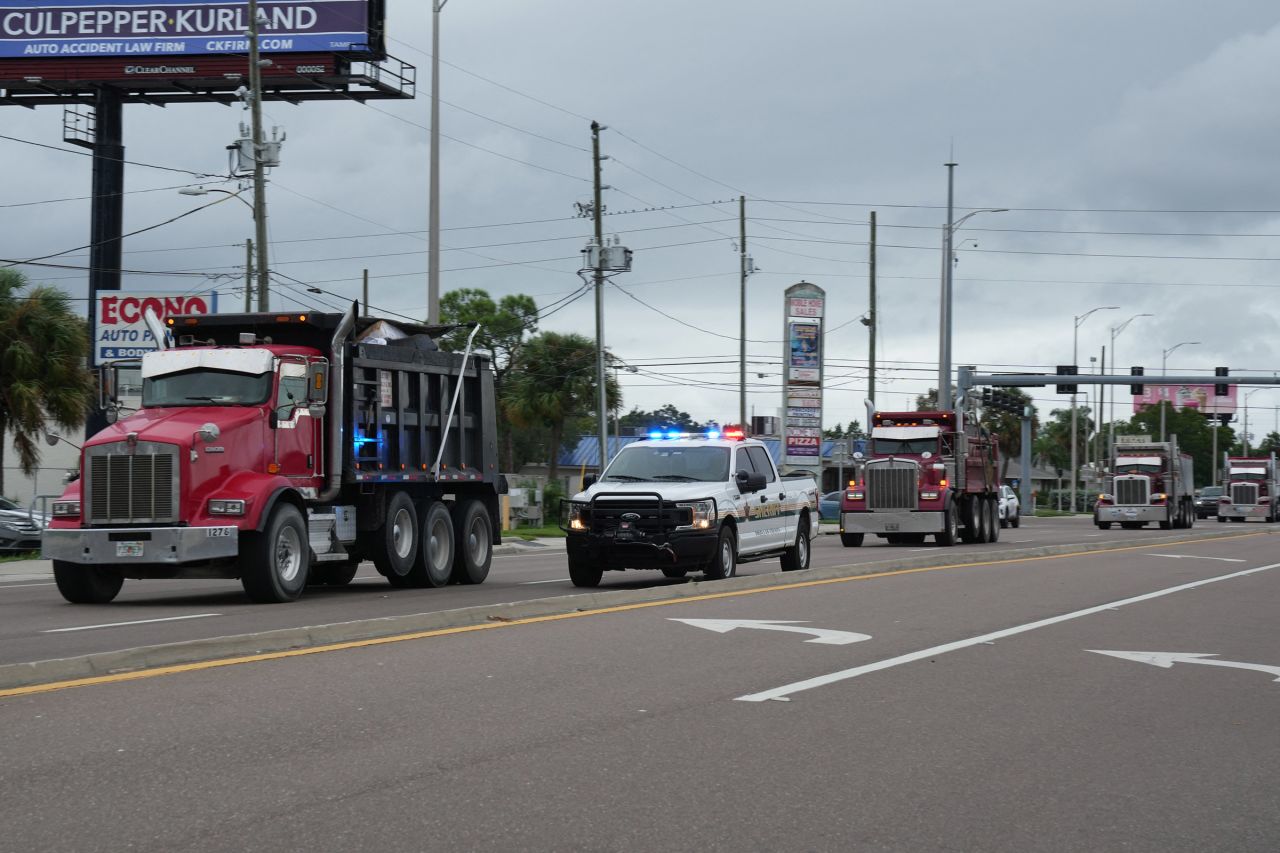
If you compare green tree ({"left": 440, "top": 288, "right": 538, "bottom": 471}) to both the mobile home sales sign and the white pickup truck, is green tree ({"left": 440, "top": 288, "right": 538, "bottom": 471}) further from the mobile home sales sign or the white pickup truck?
the white pickup truck

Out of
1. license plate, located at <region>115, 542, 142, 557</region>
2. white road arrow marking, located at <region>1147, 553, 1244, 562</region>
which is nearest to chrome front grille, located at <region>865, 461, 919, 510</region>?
white road arrow marking, located at <region>1147, 553, 1244, 562</region>

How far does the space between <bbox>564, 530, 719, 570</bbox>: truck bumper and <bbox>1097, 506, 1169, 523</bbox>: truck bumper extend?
3873cm

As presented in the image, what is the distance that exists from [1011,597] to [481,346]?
6530 centimetres

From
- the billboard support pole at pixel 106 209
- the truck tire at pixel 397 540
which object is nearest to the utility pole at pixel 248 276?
the billboard support pole at pixel 106 209

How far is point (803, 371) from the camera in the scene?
47.8 meters

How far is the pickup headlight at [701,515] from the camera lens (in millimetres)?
18875

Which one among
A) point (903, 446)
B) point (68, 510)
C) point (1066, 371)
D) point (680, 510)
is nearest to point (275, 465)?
point (68, 510)

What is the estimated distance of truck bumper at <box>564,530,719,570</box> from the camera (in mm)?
18781

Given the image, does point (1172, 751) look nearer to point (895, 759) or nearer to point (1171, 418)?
point (895, 759)

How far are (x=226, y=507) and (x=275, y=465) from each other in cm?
100

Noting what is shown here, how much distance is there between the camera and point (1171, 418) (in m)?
130

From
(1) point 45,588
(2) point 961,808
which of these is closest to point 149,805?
(2) point 961,808

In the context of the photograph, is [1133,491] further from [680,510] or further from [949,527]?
[680,510]

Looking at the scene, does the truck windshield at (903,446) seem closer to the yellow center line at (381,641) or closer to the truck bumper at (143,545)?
the yellow center line at (381,641)
